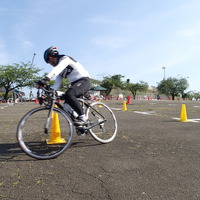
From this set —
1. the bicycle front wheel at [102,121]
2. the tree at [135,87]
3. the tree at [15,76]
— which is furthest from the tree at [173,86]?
the bicycle front wheel at [102,121]

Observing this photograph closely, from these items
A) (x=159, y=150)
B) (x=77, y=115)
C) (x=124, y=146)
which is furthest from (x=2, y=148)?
(x=159, y=150)

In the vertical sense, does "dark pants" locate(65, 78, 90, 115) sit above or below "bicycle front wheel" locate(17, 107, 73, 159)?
A: above

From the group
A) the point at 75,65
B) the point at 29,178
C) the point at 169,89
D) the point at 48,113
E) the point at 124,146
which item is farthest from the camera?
the point at 169,89

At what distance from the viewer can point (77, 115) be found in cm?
363

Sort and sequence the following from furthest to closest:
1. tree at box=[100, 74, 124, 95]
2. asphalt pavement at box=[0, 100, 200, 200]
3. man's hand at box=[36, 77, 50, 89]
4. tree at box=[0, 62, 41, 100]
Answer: tree at box=[100, 74, 124, 95] < tree at box=[0, 62, 41, 100] < man's hand at box=[36, 77, 50, 89] < asphalt pavement at box=[0, 100, 200, 200]

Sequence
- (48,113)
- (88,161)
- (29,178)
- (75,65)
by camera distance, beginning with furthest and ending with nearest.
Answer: (75,65)
(48,113)
(88,161)
(29,178)

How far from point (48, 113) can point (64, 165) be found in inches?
36.0

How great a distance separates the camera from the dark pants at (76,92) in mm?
3461

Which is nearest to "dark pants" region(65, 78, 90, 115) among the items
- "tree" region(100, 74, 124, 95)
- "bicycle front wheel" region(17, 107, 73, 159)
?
"bicycle front wheel" region(17, 107, 73, 159)

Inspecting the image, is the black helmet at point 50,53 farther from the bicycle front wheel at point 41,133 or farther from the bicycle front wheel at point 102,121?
the bicycle front wheel at point 102,121

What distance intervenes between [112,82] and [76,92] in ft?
243

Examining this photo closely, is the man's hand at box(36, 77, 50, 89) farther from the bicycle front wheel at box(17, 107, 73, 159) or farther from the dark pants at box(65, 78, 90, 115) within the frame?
the dark pants at box(65, 78, 90, 115)

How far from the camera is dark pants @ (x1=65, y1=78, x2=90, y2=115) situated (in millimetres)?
3461

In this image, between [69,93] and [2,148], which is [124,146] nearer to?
[69,93]
